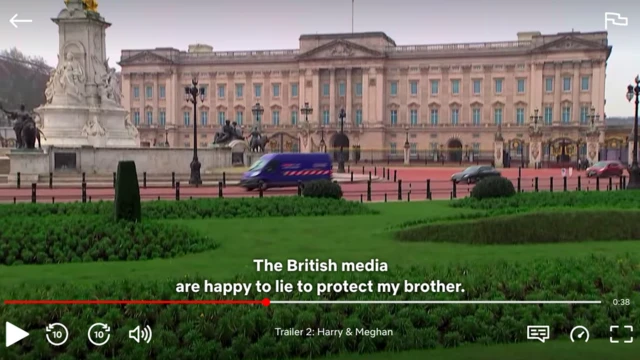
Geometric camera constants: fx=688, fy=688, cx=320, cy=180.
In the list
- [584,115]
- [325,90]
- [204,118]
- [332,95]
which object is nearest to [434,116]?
[332,95]

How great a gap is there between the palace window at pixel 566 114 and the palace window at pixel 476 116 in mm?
10918

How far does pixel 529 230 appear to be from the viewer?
11805mm

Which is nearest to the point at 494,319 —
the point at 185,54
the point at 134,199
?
the point at 134,199

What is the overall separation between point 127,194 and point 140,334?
7.07 m

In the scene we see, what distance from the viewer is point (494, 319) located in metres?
6.85

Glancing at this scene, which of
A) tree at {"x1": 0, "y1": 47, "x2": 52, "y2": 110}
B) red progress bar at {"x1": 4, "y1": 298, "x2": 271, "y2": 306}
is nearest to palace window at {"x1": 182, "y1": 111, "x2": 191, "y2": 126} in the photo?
tree at {"x1": 0, "y1": 47, "x2": 52, "y2": 110}

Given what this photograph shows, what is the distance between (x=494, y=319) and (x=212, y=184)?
29.8m

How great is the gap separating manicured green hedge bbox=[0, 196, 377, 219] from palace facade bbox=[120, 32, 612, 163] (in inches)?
2835

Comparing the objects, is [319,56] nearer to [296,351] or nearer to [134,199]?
[134,199]

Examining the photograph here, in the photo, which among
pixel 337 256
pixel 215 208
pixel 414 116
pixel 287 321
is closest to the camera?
pixel 287 321

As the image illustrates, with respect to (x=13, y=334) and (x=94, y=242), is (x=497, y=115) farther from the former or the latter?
(x=13, y=334)

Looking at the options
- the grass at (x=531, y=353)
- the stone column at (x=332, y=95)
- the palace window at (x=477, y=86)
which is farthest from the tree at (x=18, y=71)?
the palace window at (x=477, y=86)

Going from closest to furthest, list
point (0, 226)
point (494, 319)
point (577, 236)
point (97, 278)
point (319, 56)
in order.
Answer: point (494, 319) < point (97, 278) < point (577, 236) < point (0, 226) < point (319, 56)

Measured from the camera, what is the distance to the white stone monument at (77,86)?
37719 mm
